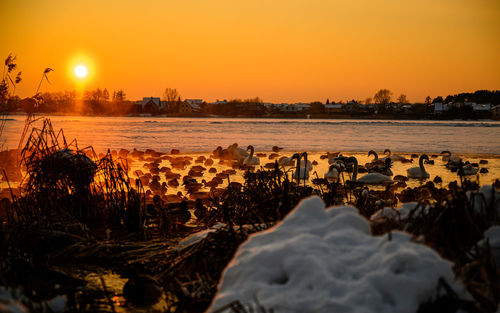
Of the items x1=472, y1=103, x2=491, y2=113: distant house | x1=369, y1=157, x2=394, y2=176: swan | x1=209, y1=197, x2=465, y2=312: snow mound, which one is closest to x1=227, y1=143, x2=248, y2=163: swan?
x1=369, y1=157, x2=394, y2=176: swan

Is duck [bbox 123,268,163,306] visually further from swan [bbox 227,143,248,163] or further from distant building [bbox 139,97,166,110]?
distant building [bbox 139,97,166,110]

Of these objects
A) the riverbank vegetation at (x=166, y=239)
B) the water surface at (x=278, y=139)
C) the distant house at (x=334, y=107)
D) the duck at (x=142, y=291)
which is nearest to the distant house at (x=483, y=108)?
the distant house at (x=334, y=107)

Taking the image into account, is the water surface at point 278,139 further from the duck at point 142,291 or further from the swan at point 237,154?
the duck at point 142,291

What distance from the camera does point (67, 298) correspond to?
3.03 metres

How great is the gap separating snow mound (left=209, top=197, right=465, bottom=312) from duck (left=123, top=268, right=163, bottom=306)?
1358 mm

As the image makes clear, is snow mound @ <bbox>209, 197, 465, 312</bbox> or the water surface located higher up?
snow mound @ <bbox>209, 197, 465, 312</bbox>

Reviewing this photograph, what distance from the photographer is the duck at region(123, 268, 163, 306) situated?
3.22 meters

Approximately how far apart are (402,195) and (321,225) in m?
5.71

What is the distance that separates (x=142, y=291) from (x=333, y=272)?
1.87 meters

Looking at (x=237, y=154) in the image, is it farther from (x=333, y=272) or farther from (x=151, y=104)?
(x=151, y=104)

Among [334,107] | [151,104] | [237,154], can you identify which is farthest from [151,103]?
[237,154]

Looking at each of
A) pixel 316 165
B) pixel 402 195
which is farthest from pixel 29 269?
pixel 316 165

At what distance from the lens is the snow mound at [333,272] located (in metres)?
1.77

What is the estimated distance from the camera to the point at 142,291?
3.25 metres
